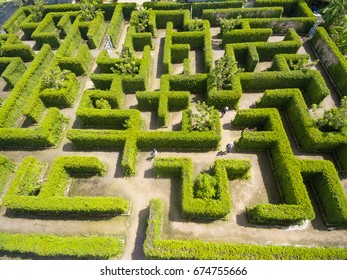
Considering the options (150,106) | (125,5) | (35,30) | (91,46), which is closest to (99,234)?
(150,106)

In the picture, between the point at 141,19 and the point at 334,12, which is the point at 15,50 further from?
the point at 334,12

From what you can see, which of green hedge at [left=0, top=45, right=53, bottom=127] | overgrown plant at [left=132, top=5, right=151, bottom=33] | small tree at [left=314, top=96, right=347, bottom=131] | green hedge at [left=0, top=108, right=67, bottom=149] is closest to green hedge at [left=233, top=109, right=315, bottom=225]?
small tree at [left=314, top=96, right=347, bottom=131]

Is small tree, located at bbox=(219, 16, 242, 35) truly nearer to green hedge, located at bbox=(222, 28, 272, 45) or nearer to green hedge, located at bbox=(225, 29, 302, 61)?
green hedge, located at bbox=(222, 28, 272, 45)

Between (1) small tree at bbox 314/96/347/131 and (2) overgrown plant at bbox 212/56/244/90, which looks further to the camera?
(2) overgrown plant at bbox 212/56/244/90

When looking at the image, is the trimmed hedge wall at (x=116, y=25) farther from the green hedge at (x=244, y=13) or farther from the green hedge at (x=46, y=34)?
the green hedge at (x=244, y=13)

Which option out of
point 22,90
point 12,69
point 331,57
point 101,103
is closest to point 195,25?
point 331,57

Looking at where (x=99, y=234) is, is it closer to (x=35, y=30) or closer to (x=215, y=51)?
(x=215, y=51)
